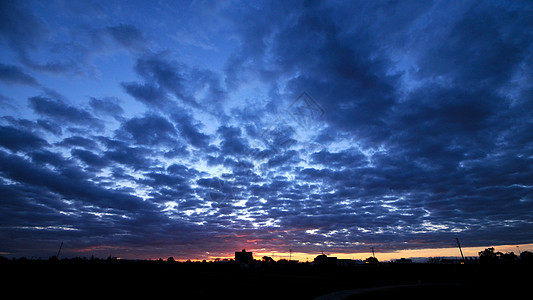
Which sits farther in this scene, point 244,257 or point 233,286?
point 244,257

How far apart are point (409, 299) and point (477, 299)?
18.0 ft

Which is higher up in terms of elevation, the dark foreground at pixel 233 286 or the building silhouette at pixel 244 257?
the building silhouette at pixel 244 257

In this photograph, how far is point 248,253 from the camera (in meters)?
145

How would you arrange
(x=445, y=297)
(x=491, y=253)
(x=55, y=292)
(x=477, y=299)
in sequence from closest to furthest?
(x=477, y=299) → (x=445, y=297) → (x=55, y=292) → (x=491, y=253)

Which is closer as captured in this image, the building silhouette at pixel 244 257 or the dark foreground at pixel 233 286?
the dark foreground at pixel 233 286

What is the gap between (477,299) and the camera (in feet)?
68.9

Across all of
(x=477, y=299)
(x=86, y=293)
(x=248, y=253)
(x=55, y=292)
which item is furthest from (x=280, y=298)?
(x=248, y=253)

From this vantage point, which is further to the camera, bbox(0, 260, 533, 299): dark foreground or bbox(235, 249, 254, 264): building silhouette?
bbox(235, 249, 254, 264): building silhouette

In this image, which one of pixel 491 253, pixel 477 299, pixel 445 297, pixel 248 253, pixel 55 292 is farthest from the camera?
pixel 491 253

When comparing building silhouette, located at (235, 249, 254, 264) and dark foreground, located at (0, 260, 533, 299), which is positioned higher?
building silhouette, located at (235, 249, 254, 264)

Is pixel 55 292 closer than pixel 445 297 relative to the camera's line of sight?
No

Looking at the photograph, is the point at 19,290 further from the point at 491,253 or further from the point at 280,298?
the point at 491,253

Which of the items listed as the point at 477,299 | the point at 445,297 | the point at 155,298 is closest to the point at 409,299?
the point at 445,297

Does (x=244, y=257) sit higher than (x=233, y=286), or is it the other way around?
(x=244, y=257)
